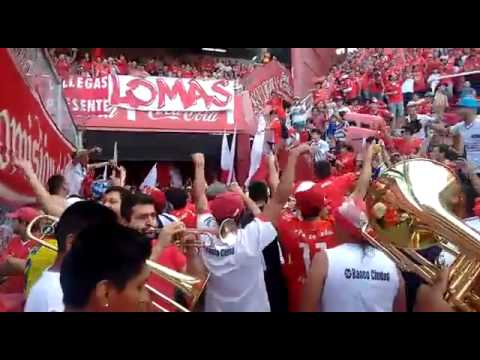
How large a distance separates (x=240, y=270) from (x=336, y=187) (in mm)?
1325

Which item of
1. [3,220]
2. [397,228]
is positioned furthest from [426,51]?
[397,228]

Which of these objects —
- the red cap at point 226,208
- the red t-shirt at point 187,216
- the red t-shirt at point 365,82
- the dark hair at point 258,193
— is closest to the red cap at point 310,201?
the red cap at point 226,208

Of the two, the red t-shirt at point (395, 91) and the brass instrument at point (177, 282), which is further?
→ the red t-shirt at point (395, 91)

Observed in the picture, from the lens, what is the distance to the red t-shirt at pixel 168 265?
3029 mm

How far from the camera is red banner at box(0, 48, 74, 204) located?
15.0ft

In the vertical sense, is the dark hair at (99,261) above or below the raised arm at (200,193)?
below

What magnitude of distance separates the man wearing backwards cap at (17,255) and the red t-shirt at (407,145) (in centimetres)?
577

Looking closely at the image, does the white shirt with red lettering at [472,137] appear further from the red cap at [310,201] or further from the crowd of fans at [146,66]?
the crowd of fans at [146,66]

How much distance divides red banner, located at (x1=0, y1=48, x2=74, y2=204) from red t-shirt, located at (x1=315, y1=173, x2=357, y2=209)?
185cm

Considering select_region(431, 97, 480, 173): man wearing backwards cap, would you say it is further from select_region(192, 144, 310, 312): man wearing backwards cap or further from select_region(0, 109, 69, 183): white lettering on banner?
select_region(192, 144, 310, 312): man wearing backwards cap

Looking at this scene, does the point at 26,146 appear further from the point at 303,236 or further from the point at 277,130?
the point at 277,130

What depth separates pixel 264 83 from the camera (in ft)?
48.6
